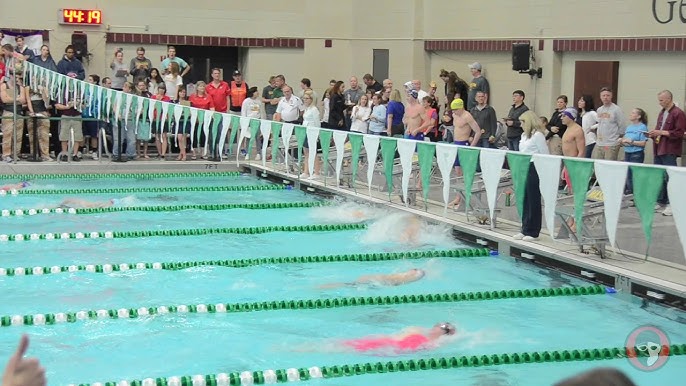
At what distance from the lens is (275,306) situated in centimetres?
748

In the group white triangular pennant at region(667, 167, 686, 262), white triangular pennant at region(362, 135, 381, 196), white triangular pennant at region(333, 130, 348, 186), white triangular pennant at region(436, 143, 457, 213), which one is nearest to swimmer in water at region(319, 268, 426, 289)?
white triangular pennant at region(436, 143, 457, 213)

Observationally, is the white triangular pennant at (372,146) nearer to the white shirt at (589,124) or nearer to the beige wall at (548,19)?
the white shirt at (589,124)

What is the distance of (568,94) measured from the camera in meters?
15.3

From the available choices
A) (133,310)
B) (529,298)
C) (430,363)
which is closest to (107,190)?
(133,310)

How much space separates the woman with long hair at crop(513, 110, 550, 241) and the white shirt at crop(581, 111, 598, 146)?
3003mm

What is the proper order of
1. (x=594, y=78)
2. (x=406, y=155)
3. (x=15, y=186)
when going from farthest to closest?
(x=594, y=78) < (x=15, y=186) < (x=406, y=155)

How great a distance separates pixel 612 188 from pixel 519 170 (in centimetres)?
136

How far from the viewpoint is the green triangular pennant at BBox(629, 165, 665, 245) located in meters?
7.29

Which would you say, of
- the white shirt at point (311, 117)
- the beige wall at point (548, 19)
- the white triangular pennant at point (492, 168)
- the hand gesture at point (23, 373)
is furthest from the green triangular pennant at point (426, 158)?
the hand gesture at point (23, 373)

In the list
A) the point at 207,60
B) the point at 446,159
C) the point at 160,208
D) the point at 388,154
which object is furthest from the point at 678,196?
the point at 207,60

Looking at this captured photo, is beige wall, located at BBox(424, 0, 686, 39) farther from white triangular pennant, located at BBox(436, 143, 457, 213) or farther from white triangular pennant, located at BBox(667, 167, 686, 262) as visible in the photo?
white triangular pennant, located at BBox(667, 167, 686, 262)

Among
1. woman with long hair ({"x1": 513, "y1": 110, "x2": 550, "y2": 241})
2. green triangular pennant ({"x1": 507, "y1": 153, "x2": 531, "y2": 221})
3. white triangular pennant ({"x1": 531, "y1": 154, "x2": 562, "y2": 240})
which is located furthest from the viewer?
woman with long hair ({"x1": 513, "y1": 110, "x2": 550, "y2": 241})

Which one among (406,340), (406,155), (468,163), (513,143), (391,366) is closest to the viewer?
(391,366)

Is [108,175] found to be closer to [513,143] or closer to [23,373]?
[513,143]
